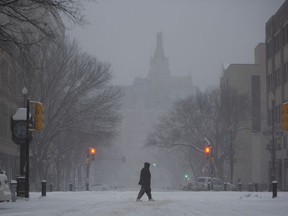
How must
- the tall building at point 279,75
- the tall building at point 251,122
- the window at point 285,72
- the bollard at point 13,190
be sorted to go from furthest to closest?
the tall building at point 251,122
the tall building at point 279,75
the window at point 285,72
the bollard at point 13,190

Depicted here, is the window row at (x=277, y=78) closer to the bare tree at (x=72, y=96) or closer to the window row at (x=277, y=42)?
the window row at (x=277, y=42)

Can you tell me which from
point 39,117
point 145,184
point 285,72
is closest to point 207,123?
point 285,72

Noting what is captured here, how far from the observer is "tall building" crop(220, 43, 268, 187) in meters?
86.5

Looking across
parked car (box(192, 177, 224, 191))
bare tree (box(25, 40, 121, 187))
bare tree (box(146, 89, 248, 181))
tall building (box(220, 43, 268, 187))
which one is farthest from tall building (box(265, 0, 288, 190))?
bare tree (box(25, 40, 121, 187))

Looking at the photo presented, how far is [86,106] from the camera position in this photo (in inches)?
2128

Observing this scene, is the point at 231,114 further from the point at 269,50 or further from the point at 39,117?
the point at 39,117

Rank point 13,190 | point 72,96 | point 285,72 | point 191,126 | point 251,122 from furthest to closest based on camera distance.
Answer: point 251,122 → point 191,126 → point 285,72 → point 72,96 → point 13,190

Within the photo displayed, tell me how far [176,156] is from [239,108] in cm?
4260

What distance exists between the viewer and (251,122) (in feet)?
295

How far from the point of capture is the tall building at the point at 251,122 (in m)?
86.5

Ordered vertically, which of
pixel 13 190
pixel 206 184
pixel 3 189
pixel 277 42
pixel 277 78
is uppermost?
pixel 277 42

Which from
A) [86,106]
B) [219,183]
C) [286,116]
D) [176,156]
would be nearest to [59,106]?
[86,106]

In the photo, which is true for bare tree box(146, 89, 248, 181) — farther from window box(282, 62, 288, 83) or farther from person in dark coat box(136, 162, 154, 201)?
person in dark coat box(136, 162, 154, 201)

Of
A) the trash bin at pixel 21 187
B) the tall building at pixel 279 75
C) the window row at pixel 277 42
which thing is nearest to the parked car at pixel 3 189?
the trash bin at pixel 21 187
